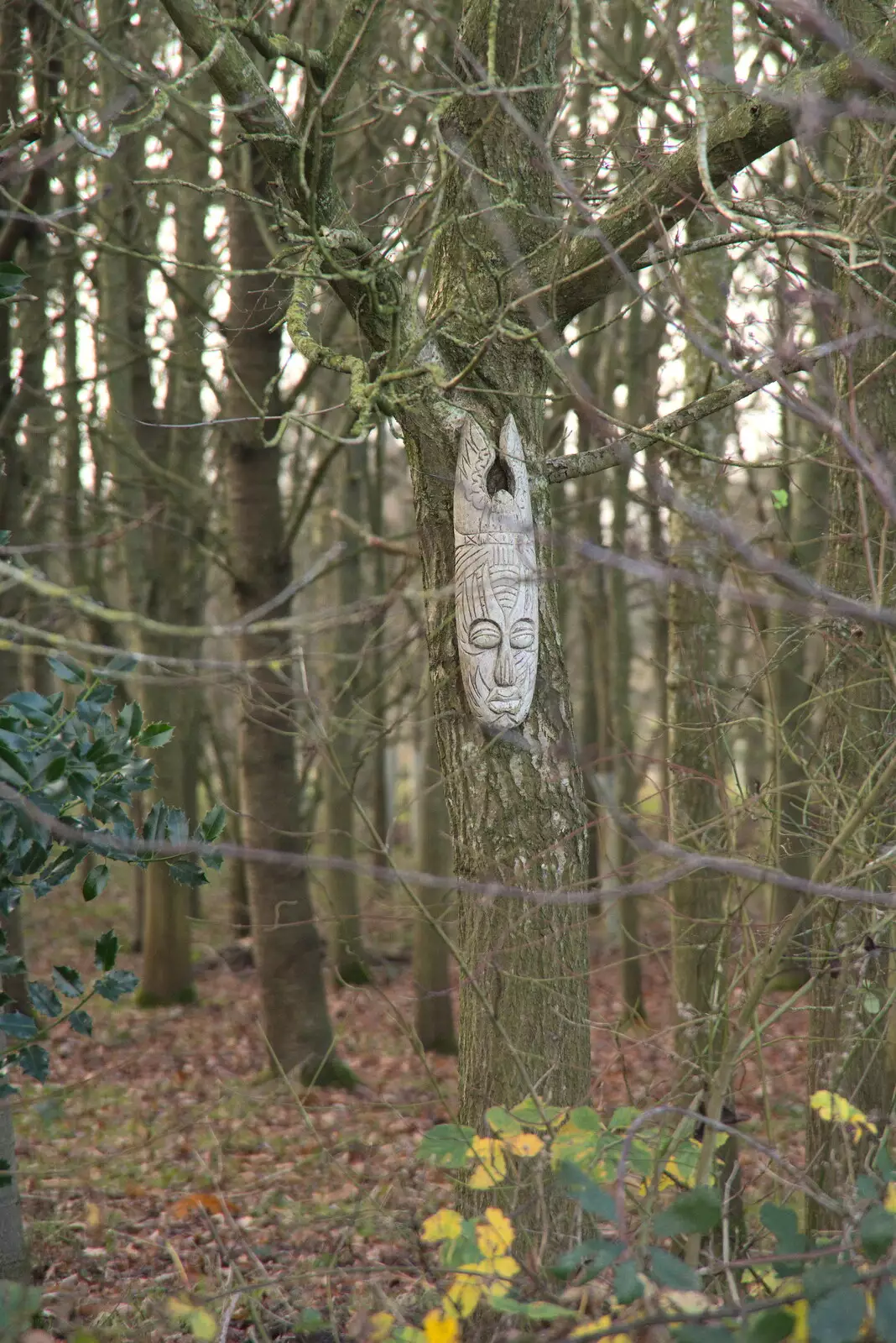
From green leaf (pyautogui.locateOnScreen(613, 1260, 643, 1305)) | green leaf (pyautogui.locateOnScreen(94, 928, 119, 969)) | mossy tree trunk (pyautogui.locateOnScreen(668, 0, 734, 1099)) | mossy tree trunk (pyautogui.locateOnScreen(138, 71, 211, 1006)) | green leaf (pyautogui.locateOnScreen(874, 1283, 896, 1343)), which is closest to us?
green leaf (pyautogui.locateOnScreen(874, 1283, 896, 1343))

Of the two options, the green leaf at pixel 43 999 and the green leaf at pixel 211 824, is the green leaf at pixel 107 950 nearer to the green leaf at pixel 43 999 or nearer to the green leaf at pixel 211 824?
the green leaf at pixel 43 999

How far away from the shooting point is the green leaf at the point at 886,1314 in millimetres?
1683

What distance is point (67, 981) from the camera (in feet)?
10.9

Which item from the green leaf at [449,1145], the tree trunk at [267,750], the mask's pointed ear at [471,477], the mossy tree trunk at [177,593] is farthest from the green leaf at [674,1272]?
the mossy tree trunk at [177,593]

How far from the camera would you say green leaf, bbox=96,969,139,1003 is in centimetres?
323

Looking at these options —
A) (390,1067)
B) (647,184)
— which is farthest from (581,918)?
(390,1067)

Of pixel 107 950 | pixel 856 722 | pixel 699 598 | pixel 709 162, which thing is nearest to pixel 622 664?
pixel 699 598

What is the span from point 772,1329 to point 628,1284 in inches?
9.8

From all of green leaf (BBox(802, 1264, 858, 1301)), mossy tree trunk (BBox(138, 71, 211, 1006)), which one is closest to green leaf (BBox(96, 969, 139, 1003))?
green leaf (BBox(802, 1264, 858, 1301))

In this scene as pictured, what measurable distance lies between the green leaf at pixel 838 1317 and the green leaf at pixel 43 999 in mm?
2240

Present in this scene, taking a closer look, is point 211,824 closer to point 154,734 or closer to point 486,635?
point 154,734

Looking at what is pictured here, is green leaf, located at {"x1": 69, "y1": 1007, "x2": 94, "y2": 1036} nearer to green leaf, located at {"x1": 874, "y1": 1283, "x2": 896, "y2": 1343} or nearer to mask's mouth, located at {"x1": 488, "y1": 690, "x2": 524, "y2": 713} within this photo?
mask's mouth, located at {"x1": 488, "y1": 690, "x2": 524, "y2": 713}

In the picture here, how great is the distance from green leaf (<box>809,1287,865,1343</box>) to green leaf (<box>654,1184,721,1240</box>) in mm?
235

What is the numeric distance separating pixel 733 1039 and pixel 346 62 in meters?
2.89
